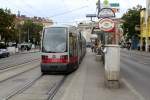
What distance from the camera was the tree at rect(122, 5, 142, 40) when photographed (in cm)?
11888

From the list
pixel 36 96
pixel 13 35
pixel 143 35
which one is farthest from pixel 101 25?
pixel 143 35

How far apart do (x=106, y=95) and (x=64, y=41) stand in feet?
38.6

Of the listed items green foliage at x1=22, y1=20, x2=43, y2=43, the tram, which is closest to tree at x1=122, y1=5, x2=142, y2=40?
green foliage at x1=22, y1=20, x2=43, y2=43

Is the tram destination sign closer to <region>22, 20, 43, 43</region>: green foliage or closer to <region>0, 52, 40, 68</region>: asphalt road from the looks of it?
<region>0, 52, 40, 68</region>: asphalt road

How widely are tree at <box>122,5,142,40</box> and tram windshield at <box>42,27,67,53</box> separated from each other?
90.9 meters

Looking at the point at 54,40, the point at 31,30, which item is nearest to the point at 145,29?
the point at 31,30

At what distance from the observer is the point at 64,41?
2850 cm

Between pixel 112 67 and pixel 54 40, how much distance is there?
9506 mm

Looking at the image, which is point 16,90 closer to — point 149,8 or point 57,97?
point 57,97

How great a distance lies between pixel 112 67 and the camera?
19531 millimetres

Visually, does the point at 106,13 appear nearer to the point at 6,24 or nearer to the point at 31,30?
the point at 6,24

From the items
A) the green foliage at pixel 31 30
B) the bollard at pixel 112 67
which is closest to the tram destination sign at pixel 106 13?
the bollard at pixel 112 67

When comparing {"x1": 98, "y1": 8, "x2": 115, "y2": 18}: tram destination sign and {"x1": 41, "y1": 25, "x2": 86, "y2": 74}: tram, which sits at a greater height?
{"x1": 98, "y1": 8, "x2": 115, "y2": 18}: tram destination sign

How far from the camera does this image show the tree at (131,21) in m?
119
